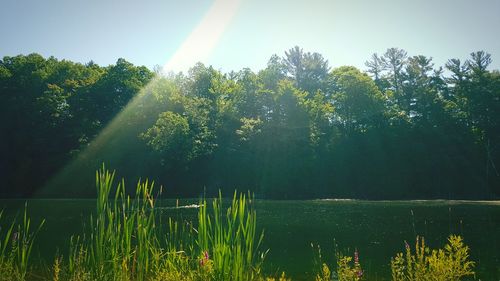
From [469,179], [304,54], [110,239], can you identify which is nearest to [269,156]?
[469,179]

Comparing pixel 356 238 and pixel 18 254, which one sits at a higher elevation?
pixel 18 254

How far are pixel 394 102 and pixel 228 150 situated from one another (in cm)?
3242

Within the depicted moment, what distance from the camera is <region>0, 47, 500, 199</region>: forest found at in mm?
56344

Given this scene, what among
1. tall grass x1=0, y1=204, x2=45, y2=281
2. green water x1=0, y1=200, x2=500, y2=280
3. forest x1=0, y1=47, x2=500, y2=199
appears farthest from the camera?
forest x1=0, y1=47, x2=500, y2=199

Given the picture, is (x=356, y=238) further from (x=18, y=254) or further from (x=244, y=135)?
(x=244, y=135)

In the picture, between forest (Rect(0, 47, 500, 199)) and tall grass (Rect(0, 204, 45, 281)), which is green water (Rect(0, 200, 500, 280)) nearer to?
tall grass (Rect(0, 204, 45, 281))

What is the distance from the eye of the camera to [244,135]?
61.0 meters

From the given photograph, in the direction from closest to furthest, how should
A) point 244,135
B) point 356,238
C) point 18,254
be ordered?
point 18,254, point 356,238, point 244,135

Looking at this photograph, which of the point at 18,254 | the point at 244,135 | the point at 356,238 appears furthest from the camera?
the point at 244,135

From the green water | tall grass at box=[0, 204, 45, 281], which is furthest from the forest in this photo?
tall grass at box=[0, 204, 45, 281]

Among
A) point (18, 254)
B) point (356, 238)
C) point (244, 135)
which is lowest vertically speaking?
point (356, 238)

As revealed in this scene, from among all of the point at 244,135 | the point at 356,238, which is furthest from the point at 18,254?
the point at 244,135

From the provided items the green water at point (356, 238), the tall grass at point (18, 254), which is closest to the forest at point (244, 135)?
the green water at point (356, 238)

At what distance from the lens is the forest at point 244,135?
56.3 m
